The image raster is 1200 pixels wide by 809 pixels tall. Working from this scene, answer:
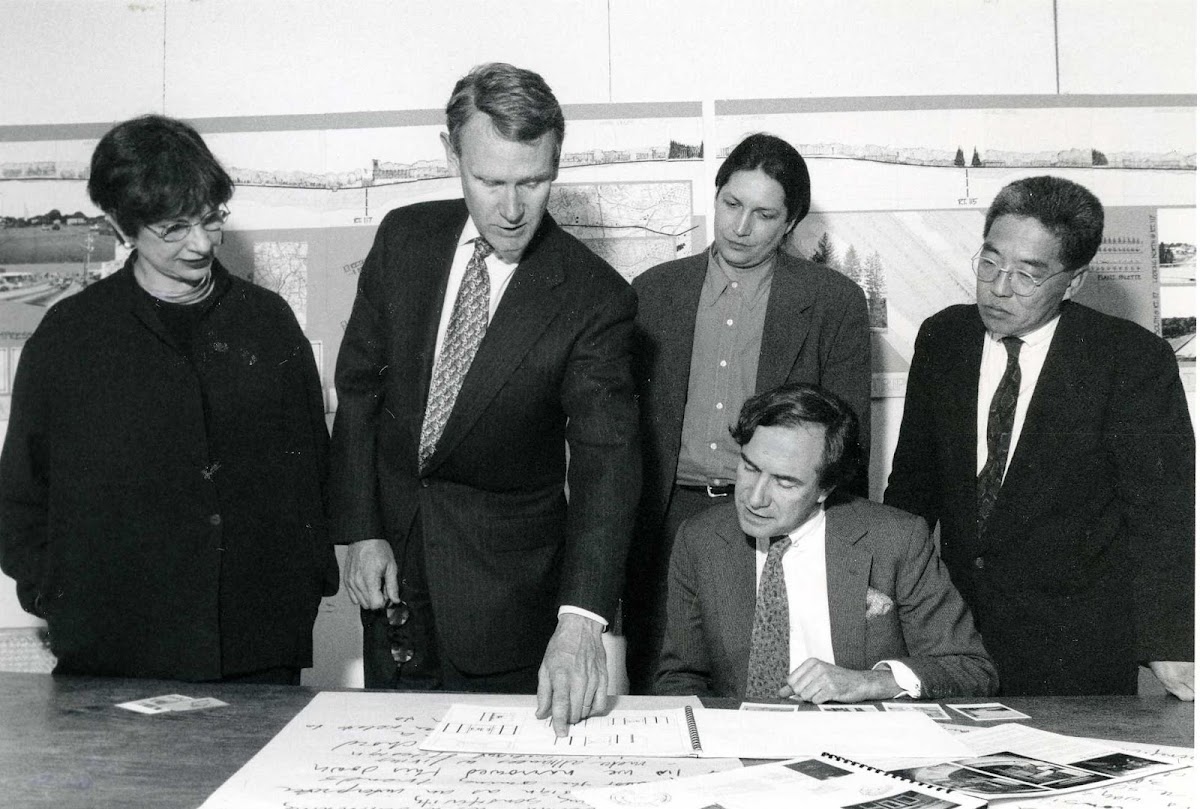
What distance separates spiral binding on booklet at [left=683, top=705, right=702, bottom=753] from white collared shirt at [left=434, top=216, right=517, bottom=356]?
79cm

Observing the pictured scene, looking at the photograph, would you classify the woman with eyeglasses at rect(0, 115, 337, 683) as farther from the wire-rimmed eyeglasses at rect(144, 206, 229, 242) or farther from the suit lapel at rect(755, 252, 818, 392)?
the suit lapel at rect(755, 252, 818, 392)

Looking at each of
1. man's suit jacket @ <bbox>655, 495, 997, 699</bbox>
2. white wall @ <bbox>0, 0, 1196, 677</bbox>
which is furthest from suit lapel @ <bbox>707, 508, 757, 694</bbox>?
white wall @ <bbox>0, 0, 1196, 677</bbox>

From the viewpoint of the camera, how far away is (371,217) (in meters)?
3.15

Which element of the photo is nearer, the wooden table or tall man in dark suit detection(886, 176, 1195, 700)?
the wooden table

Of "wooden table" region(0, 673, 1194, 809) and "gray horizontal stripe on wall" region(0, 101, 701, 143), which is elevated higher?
"gray horizontal stripe on wall" region(0, 101, 701, 143)

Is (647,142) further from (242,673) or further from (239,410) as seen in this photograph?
(242,673)

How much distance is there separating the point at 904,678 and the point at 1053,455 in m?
0.69

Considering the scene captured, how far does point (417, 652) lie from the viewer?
2109 mm

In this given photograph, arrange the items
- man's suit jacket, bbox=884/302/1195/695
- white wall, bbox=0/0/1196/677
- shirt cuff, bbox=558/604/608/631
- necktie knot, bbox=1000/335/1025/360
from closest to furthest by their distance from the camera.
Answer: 1. shirt cuff, bbox=558/604/608/631
2. man's suit jacket, bbox=884/302/1195/695
3. necktie knot, bbox=1000/335/1025/360
4. white wall, bbox=0/0/1196/677

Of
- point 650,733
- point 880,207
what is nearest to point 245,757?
point 650,733

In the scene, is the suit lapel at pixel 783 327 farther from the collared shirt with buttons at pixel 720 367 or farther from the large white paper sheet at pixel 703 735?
the large white paper sheet at pixel 703 735

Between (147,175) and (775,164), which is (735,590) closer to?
(775,164)

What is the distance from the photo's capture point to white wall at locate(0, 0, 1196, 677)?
3.07 meters

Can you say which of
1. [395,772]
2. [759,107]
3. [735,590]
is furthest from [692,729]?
[759,107]
